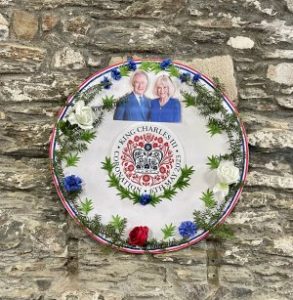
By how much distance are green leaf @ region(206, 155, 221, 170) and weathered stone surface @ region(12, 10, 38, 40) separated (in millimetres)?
893

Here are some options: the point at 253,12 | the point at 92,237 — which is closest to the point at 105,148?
the point at 92,237

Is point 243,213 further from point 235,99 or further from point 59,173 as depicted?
point 59,173

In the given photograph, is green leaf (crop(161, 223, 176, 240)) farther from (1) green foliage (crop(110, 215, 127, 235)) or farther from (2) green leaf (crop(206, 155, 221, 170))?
(2) green leaf (crop(206, 155, 221, 170))

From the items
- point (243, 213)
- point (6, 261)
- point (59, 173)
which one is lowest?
point (6, 261)

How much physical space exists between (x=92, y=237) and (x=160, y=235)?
0.28m

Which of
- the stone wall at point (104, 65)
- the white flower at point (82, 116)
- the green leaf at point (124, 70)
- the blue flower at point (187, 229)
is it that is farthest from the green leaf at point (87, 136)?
the blue flower at point (187, 229)

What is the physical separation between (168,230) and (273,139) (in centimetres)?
57

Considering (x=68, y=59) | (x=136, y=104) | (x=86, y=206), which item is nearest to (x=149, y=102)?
(x=136, y=104)

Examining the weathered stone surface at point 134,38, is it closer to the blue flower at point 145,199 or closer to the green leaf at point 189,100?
the green leaf at point 189,100

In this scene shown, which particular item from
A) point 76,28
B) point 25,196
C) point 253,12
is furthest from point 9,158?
point 253,12

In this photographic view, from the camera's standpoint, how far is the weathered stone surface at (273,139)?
2084 millimetres

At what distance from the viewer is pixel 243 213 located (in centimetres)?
210

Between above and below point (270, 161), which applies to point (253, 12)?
above

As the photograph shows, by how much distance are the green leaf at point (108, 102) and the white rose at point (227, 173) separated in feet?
1.65
